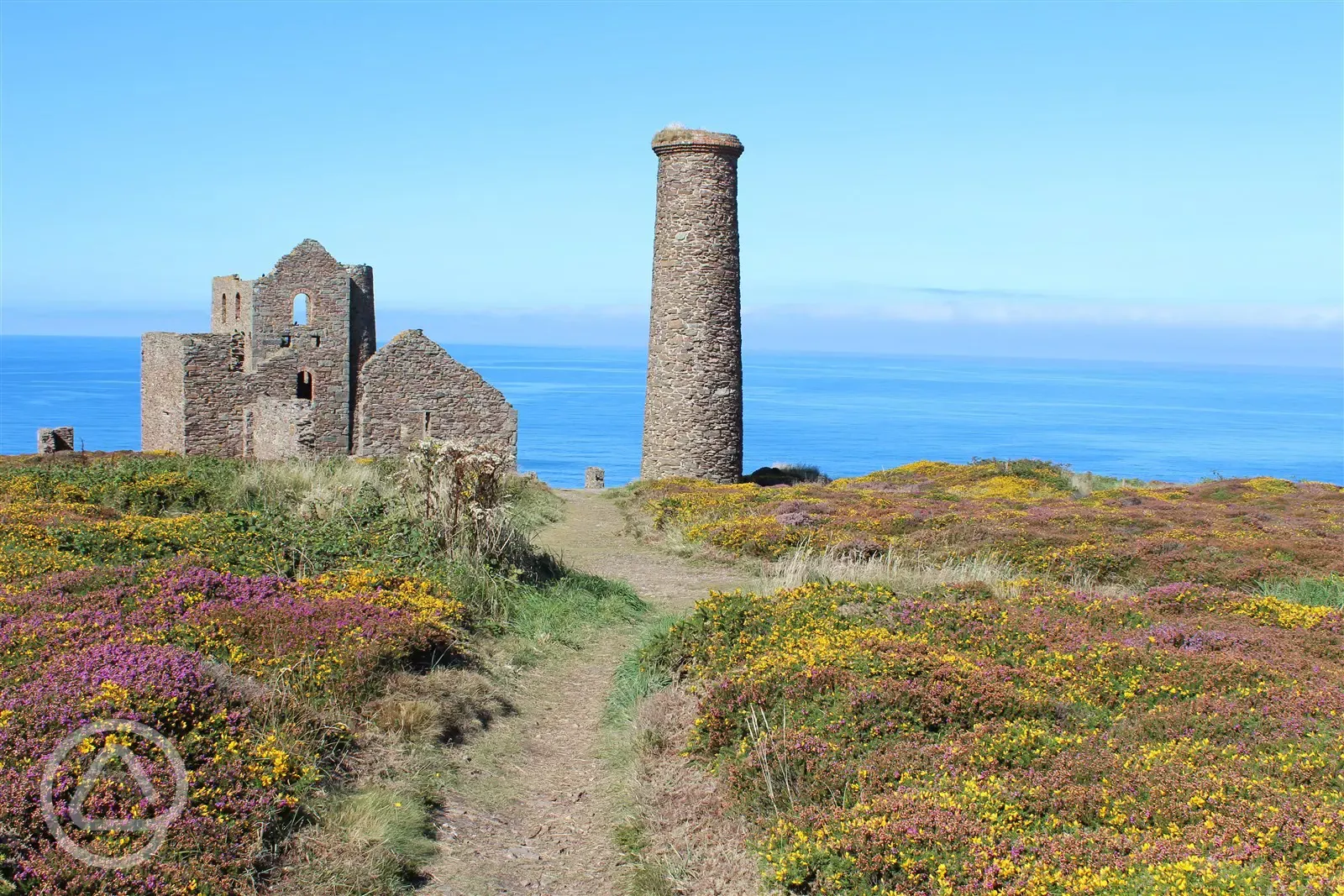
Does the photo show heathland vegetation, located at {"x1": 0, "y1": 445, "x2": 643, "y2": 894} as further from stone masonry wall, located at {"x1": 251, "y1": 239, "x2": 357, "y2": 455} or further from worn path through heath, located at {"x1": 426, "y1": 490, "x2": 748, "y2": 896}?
stone masonry wall, located at {"x1": 251, "y1": 239, "x2": 357, "y2": 455}

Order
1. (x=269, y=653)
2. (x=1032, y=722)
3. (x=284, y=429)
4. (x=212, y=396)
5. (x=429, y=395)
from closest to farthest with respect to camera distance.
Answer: (x=1032, y=722) → (x=269, y=653) → (x=284, y=429) → (x=429, y=395) → (x=212, y=396)

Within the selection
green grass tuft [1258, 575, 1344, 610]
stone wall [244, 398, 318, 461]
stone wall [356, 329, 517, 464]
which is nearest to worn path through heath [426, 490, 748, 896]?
green grass tuft [1258, 575, 1344, 610]

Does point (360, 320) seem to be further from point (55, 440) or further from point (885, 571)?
point (885, 571)

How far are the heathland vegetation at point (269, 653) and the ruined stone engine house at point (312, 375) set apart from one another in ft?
42.2

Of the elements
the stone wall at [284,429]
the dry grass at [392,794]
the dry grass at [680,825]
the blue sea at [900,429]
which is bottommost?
the blue sea at [900,429]

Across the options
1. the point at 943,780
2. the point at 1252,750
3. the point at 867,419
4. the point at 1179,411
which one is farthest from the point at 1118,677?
the point at 1179,411

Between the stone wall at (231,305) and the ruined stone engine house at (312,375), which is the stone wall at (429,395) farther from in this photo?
the stone wall at (231,305)

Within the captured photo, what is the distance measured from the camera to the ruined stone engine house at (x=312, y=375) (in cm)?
→ 2709

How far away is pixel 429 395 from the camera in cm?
2728

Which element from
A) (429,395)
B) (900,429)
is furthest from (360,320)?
(900,429)

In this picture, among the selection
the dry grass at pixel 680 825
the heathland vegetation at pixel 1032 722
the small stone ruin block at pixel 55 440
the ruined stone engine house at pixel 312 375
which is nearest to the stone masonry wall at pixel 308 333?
the ruined stone engine house at pixel 312 375

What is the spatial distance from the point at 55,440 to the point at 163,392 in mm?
4861

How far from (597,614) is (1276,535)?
37.0 ft

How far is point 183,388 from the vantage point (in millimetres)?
31203
